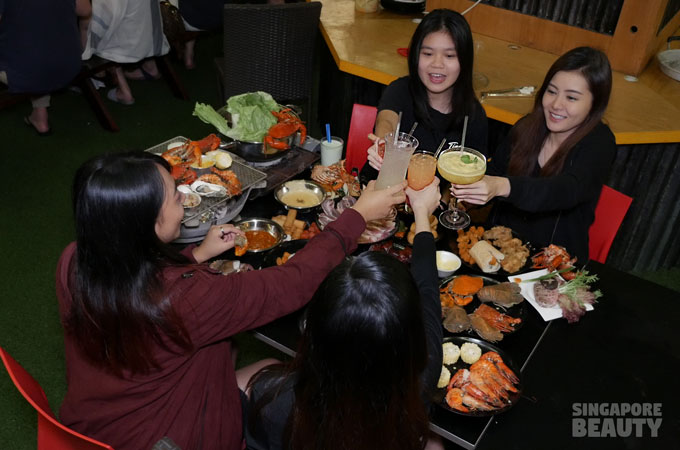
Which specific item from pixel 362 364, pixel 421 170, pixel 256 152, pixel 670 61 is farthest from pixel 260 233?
pixel 670 61

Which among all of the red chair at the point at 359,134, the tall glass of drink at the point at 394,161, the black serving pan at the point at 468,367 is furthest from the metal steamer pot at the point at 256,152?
the black serving pan at the point at 468,367

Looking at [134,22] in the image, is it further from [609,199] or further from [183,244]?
[609,199]

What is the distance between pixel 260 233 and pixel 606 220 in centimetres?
142

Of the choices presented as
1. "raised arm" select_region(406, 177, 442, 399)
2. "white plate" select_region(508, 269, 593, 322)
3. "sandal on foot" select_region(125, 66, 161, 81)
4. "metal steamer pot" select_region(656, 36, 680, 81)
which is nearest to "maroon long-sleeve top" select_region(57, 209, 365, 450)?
"raised arm" select_region(406, 177, 442, 399)

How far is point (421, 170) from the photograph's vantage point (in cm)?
199

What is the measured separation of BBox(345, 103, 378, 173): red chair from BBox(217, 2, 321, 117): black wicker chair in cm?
A: 109

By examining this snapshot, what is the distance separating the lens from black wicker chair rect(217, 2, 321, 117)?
11.8 feet

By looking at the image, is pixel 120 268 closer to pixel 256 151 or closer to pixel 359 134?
pixel 256 151

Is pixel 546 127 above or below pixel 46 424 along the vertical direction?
above

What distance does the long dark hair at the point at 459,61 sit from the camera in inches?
99.8

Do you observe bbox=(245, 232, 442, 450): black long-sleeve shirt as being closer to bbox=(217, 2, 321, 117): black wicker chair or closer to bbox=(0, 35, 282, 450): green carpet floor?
bbox=(0, 35, 282, 450): green carpet floor

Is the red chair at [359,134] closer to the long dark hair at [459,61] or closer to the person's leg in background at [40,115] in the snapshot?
the long dark hair at [459,61]

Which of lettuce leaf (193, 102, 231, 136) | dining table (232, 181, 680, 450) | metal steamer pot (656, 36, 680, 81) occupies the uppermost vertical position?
metal steamer pot (656, 36, 680, 81)

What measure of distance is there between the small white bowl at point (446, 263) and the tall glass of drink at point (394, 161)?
12.8 inches
